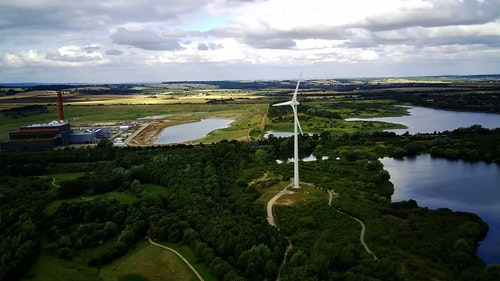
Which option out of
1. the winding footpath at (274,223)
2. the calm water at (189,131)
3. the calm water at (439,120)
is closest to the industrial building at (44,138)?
the calm water at (189,131)

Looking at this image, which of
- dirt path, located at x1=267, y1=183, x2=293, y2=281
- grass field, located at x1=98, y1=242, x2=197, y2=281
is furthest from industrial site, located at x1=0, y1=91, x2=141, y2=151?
grass field, located at x1=98, y1=242, x2=197, y2=281

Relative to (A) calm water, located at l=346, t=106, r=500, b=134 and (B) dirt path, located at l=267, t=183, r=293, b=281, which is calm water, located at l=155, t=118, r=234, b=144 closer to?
(A) calm water, located at l=346, t=106, r=500, b=134

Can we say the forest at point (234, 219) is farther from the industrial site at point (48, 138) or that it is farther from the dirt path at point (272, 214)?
the industrial site at point (48, 138)

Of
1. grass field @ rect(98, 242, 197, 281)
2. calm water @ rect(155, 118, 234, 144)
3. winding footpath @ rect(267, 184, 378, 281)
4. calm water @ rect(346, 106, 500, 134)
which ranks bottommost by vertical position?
grass field @ rect(98, 242, 197, 281)

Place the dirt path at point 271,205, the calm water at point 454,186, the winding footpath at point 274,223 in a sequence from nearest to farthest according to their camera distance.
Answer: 1. the winding footpath at point 274,223
2. the dirt path at point 271,205
3. the calm water at point 454,186

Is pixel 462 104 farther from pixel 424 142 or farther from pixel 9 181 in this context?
pixel 9 181
